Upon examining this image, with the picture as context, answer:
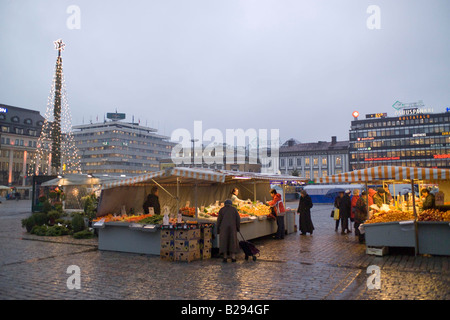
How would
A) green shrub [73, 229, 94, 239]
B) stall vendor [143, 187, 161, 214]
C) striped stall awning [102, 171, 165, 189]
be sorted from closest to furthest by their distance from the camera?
striped stall awning [102, 171, 165, 189] → stall vendor [143, 187, 161, 214] → green shrub [73, 229, 94, 239]

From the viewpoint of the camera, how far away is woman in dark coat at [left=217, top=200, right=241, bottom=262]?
9617 millimetres

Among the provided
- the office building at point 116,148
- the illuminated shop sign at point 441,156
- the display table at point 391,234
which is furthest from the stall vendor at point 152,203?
the office building at point 116,148

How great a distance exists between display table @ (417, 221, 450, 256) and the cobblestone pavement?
0.25m

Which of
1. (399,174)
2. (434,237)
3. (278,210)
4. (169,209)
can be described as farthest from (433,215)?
(169,209)

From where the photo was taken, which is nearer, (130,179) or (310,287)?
(310,287)

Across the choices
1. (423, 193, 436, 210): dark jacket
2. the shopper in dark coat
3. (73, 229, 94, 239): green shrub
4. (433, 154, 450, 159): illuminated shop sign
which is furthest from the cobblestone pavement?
(433, 154, 450, 159): illuminated shop sign

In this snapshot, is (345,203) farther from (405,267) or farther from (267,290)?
(267,290)

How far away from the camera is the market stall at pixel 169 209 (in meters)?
10.7

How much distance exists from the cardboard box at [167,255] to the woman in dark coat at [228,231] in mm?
1319

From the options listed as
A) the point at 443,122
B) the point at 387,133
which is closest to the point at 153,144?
the point at 387,133

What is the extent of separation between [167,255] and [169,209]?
3307 millimetres

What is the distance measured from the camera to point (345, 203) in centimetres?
1575

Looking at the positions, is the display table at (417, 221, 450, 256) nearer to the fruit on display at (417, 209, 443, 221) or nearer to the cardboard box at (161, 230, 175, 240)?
the fruit on display at (417, 209, 443, 221)
